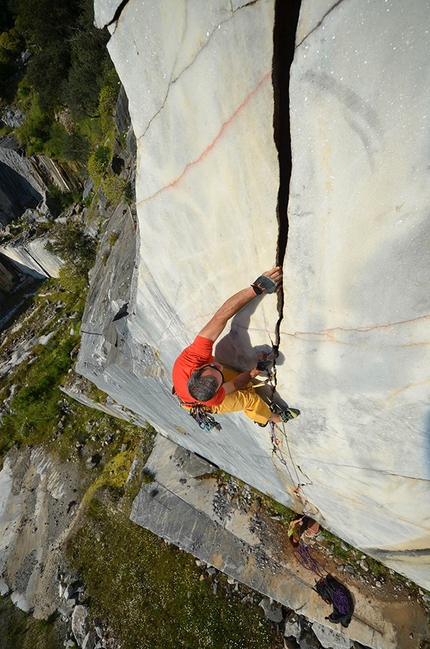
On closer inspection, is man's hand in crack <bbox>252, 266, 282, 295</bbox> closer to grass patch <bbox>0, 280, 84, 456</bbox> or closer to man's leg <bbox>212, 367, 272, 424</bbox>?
man's leg <bbox>212, 367, 272, 424</bbox>

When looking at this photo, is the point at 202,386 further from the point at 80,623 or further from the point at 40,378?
the point at 40,378

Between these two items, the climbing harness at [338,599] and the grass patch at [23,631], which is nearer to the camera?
the climbing harness at [338,599]

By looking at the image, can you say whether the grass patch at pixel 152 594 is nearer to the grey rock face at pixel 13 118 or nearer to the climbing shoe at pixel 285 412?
the climbing shoe at pixel 285 412

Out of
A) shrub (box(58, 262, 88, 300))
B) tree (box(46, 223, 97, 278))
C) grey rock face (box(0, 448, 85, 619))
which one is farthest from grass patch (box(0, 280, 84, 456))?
tree (box(46, 223, 97, 278))

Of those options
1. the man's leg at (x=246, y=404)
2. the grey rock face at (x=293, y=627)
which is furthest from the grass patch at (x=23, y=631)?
the man's leg at (x=246, y=404)

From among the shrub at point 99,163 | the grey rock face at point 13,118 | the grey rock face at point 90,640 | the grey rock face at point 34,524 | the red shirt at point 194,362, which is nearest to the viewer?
the red shirt at point 194,362

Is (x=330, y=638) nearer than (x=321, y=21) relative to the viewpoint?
No

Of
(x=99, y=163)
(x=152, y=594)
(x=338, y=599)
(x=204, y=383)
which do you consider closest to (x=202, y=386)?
(x=204, y=383)
